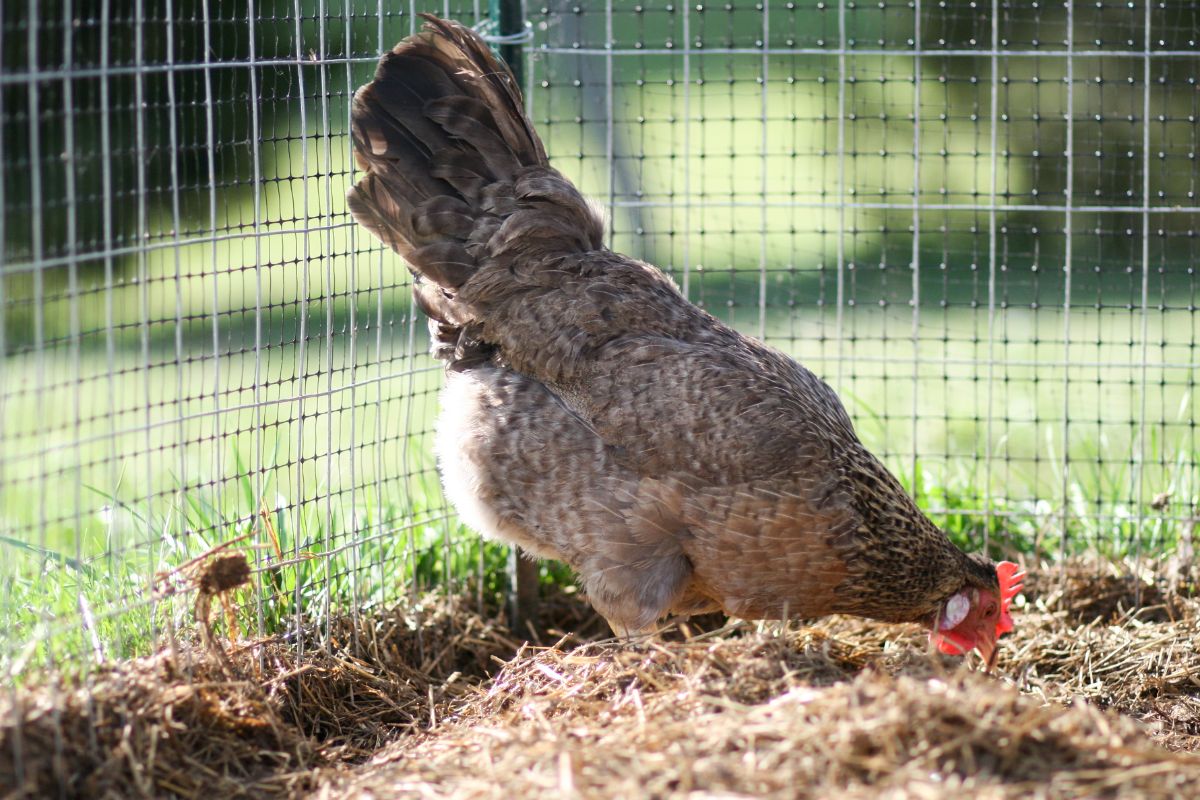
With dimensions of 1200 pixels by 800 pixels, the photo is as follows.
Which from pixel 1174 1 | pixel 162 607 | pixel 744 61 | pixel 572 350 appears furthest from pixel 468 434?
pixel 744 61

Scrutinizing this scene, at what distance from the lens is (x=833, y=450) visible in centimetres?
365

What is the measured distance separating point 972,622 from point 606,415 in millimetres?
1382

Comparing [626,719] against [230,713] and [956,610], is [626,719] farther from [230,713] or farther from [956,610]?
[956,610]

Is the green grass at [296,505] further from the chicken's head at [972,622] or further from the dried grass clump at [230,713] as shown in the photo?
the chicken's head at [972,622]

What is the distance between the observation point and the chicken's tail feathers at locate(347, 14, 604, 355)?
3893 mm

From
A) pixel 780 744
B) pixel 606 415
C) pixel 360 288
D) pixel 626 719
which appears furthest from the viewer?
pixel 360 288

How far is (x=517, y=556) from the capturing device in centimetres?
449

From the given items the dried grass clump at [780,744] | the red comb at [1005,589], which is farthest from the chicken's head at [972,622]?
the dried grass clump at [780,744]

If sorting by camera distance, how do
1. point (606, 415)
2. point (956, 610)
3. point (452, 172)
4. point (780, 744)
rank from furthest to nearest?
point (452, 172) < point (956, 610) < point (606, 415) < point (780, 744)

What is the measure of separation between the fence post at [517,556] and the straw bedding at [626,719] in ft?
0.92

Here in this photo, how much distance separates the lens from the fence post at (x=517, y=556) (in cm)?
448

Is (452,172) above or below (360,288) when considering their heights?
above

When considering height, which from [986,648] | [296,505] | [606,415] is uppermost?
[606,415]

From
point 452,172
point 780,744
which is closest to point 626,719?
point 780,744
